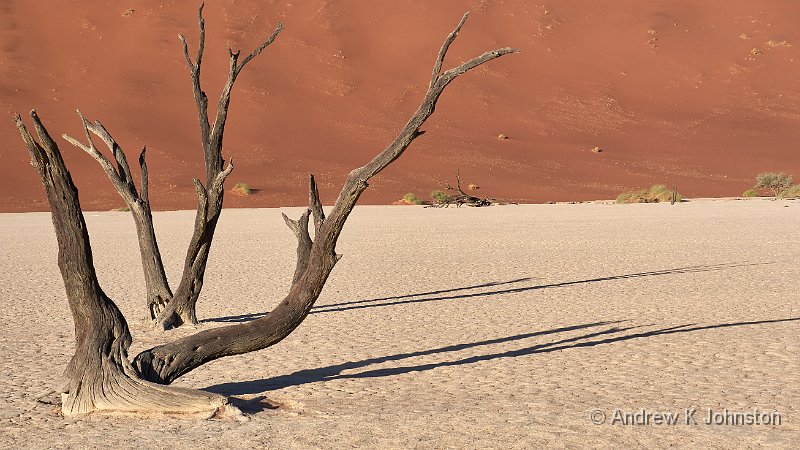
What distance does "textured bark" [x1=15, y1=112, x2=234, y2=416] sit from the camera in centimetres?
596

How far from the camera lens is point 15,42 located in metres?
57.5

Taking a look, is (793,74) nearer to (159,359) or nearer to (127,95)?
(127,95)

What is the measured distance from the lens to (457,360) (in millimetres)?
7945

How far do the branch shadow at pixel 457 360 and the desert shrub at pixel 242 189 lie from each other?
31488mm

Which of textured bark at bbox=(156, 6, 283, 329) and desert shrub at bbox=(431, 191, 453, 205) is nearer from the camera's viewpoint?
textured bark at bbox=(156, 6, 283, 329)

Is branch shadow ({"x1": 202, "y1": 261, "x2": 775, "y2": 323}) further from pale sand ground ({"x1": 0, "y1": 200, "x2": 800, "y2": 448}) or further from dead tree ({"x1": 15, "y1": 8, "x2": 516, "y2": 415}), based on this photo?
dead tree ({"x1": 15, "y1": 8, "x2": 516, "y2": 415})

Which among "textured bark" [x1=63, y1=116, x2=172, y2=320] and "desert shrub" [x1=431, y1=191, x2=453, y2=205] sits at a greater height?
"desert shrub" [x1=431, y1=191, x2=453, y2=205]

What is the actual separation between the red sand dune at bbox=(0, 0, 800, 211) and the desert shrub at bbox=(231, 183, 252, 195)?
506mm

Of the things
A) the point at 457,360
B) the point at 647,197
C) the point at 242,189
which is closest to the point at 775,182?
the point at 647,197

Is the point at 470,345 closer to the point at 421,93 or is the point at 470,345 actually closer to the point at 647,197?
the point at 647,197

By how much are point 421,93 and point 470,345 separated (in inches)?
1937

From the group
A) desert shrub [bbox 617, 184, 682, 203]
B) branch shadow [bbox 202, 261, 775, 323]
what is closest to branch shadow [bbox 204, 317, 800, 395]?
branch shadow [bbox 202, 261, 775, 323]

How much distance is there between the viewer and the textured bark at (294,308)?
234 inches

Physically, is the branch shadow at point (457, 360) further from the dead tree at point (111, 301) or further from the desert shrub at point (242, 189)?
the desert shrub at point (242, 189)
